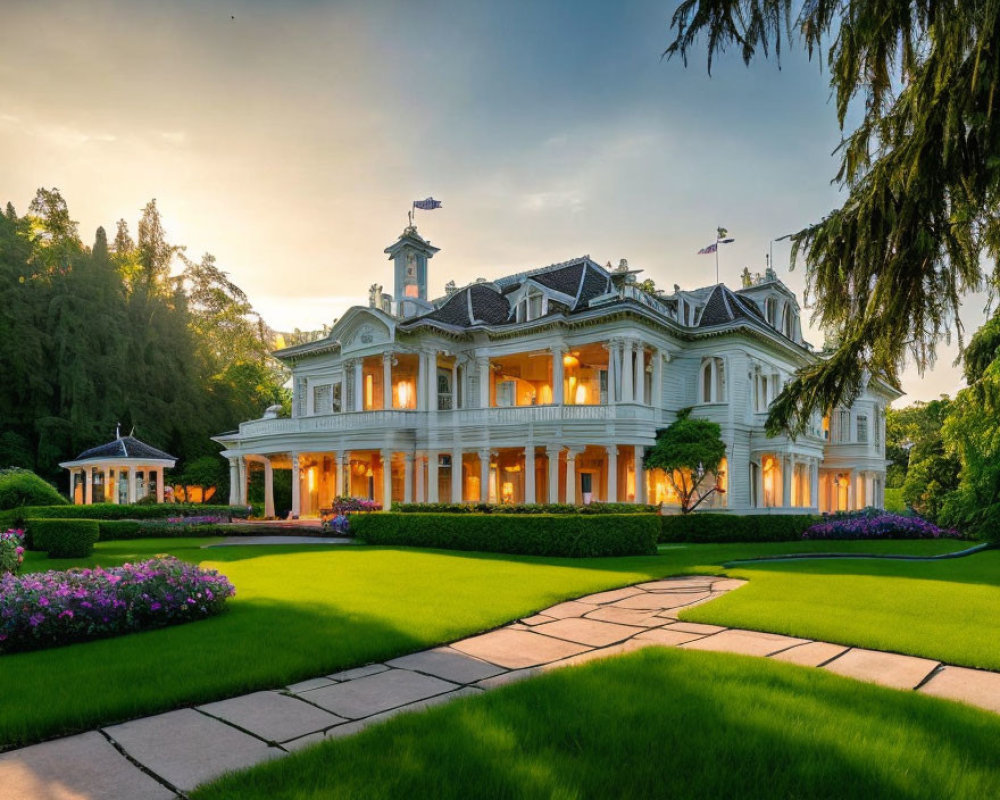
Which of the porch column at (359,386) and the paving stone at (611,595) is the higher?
the porch column at (359,386)

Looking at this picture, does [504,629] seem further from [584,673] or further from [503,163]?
[503,163]

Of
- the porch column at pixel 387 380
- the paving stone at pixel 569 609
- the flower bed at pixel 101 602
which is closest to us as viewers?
the flower bed at pixel 101 602

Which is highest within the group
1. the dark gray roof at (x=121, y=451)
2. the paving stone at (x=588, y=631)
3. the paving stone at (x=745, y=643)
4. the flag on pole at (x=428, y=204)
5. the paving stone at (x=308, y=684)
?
the flag on pole at (x=428, y=204)

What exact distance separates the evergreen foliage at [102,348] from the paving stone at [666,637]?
131ft

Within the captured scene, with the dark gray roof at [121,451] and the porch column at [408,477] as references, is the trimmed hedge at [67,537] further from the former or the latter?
the dark gray roof at [121,451]

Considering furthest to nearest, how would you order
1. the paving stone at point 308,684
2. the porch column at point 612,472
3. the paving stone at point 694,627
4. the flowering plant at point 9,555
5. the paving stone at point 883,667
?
the porch column at point 612,472
the flowering plant at point 9,555
the paving stone at point 694,627
the paving stone at point 883,667
the paving stone at point 308,684

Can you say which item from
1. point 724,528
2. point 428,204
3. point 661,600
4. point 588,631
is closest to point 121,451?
point 428,204

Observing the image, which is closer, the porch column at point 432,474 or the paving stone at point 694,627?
the paving stone at point 694,627

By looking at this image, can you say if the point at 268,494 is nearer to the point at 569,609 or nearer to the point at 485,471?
the point at 485,471

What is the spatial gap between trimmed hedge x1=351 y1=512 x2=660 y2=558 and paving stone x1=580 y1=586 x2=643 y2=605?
5000 mm

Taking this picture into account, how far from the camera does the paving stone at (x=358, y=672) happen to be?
5.42 m

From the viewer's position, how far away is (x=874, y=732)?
3.83 m

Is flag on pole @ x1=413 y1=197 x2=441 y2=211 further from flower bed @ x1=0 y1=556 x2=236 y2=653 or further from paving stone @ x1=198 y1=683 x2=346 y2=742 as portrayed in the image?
paving stone @ x1=198 y1=683 x2=346 y2=742

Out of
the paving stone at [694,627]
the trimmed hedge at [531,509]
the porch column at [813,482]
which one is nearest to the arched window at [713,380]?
the porch column at [813,482]
